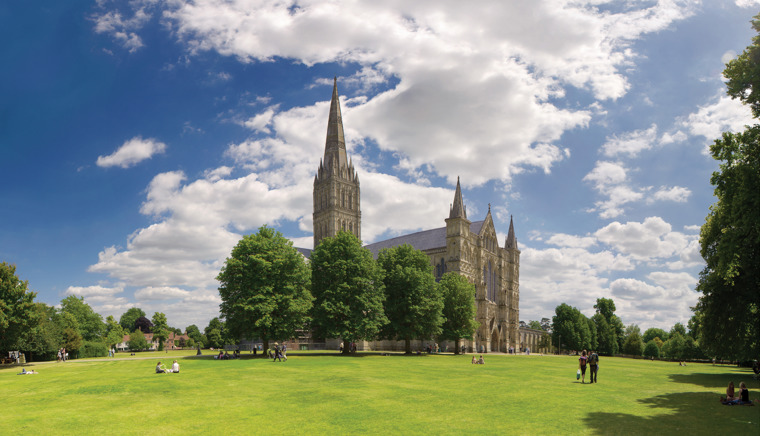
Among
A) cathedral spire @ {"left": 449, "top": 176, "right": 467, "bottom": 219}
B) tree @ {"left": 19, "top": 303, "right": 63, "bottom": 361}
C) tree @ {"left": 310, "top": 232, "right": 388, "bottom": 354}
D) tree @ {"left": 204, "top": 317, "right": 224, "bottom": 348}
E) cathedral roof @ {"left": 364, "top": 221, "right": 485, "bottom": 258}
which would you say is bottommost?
tree @ {"left": 204, "top": 317, "right": 224, "bottom": 348}

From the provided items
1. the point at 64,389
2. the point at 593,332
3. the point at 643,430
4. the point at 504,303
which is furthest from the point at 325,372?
the point at 593,332

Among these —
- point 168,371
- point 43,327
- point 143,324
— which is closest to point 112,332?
point 143,324

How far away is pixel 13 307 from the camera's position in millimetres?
45656

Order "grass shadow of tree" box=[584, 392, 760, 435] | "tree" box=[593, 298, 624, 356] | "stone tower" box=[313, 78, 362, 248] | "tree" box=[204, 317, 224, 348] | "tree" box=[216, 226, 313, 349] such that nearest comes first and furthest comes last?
"grass shadow of tree" box=[584, 392, 760, 435] → "tree" box=[216, 226, 313, 349] → "tree" box=[204, 317, 224, 348] → "stone tower" box=[313, 78, 362, 248] → "tree" box=[593, 298, 624, 356]

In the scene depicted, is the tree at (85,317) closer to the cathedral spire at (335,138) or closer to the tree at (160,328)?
the tree at (160,328)

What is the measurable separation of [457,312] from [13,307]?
174 feet

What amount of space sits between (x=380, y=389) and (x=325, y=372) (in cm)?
865

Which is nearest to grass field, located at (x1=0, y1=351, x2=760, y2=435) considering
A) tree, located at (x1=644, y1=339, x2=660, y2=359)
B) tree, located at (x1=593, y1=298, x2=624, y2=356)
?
tree, located at (x1=593, y1=298, x2=624, y2=356)

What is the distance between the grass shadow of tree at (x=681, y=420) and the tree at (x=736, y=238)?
22.5 feet

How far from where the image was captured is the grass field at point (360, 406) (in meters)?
16.1

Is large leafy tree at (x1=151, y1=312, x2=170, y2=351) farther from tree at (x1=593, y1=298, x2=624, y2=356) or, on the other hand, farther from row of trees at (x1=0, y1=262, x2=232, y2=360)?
tree at (x1=593, y1=298, x2=624, y2=356)

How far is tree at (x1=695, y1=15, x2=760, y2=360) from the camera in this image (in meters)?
21.1

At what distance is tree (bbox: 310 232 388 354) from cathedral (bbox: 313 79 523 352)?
2101 centimetres

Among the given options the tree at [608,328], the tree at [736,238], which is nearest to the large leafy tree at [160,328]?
the tree at [608,328]
